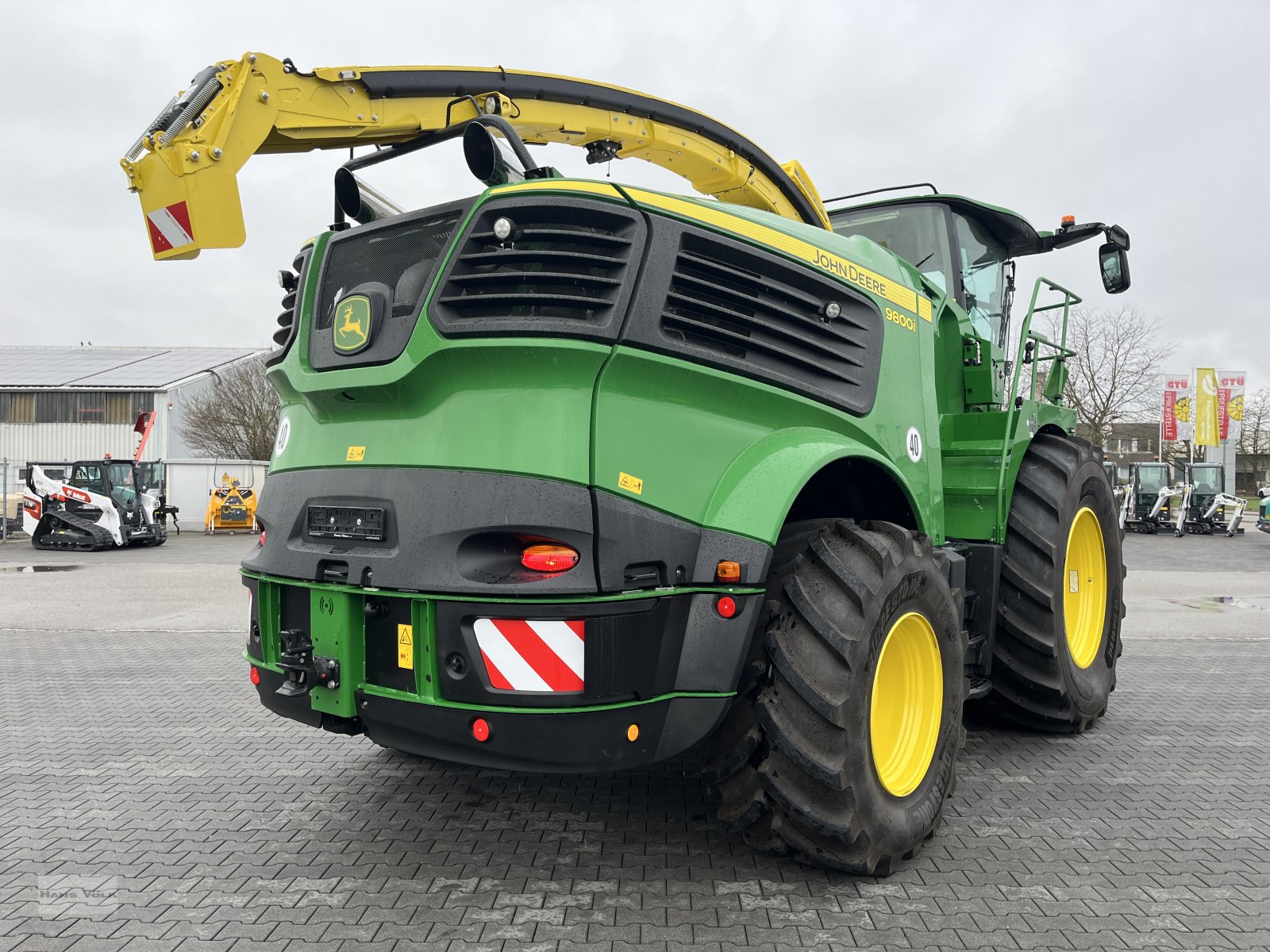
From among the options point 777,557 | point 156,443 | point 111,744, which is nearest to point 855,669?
point 777,557

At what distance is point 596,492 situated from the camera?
291cm

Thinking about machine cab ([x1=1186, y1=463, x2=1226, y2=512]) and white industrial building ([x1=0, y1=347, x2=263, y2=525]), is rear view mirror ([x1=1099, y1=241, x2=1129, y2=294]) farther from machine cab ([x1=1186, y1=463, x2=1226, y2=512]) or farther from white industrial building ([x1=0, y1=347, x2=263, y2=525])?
white industrial building ([x1=0, y1=347, x2=263, y2=525])

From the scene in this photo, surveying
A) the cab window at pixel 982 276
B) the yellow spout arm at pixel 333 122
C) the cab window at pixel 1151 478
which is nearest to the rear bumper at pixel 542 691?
the yellow spout arm at pixel 333 122

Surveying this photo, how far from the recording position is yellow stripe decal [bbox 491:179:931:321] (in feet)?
10.1

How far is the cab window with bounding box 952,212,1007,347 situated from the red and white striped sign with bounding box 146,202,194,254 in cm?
394

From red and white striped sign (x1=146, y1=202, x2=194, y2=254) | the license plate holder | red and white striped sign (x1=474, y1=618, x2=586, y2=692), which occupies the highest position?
red and white striped sign (x1=146, y1=202, x2=194, y2=254)

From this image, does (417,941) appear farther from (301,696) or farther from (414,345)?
(414,345)

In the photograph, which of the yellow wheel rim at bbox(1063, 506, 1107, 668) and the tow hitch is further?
the yellow wheel rim at bbox(1063, 506, 1107, 668)

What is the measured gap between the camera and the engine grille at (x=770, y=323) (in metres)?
3.20

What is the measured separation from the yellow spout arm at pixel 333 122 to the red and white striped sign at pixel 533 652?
2.27 m

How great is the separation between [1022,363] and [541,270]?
3.13 metres

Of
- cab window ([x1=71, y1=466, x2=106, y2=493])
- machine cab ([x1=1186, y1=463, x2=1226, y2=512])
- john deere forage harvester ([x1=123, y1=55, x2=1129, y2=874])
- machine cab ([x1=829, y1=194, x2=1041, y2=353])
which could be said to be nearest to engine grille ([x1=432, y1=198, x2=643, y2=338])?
john deere forage harvester ([x1=123, y1=55, x2=1129, y2=874])

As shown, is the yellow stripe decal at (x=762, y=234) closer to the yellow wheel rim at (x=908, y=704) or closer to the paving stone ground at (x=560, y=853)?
the yellow wheel rim at (x=908, y=704)

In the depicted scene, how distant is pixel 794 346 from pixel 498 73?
2060 mm
